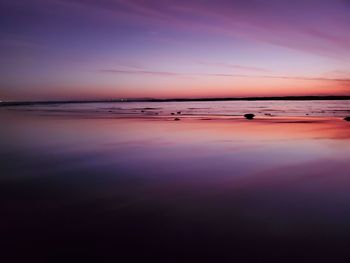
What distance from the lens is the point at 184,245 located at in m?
4.81

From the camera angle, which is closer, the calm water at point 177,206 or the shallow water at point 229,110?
the calm water at point 177,206

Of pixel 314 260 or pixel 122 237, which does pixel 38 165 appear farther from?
pixel 314 260

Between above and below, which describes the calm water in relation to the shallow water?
above

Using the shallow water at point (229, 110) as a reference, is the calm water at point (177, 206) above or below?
above

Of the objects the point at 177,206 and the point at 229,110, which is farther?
the point at 229,110

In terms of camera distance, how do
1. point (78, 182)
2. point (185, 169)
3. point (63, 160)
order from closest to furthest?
1. point (78, 182)
2. point (185, 169)
3. point (63, 160)

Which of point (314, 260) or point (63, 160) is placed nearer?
point (314, 260)

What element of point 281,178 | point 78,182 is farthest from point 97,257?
point 281,178

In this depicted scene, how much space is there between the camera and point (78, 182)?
833 centimetres

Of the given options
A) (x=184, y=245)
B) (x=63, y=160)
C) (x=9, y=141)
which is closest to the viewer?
(x=184, y=245)

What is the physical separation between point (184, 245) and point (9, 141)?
1397 cm

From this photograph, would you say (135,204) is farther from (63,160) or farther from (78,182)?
(63,160)

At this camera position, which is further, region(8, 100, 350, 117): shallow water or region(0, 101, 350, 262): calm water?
region(8, 100, 350, 117): shallow water

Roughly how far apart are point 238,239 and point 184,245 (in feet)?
2.61
